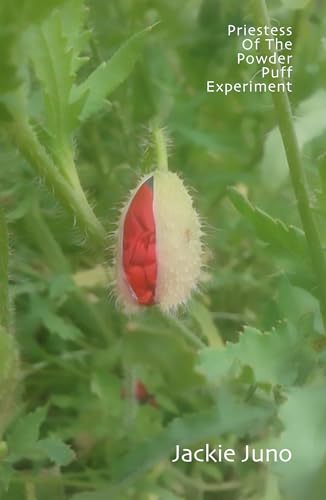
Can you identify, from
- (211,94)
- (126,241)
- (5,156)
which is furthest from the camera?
(211,94)

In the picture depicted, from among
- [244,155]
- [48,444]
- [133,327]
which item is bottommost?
[48,444]

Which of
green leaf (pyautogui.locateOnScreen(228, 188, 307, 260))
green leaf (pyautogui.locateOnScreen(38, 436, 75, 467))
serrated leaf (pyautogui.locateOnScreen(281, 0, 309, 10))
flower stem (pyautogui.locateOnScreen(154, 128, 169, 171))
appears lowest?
green leaf (pyautogui.locateOnScreen(38, 436, 75, 467))

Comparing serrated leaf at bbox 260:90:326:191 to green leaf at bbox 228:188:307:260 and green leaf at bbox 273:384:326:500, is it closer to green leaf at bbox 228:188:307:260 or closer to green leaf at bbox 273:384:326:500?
green leaf at bbox 228:188:307:260

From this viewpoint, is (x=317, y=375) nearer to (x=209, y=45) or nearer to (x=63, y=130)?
(x=63, y=130)

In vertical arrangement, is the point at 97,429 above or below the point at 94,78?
below

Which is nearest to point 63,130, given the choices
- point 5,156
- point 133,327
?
point 5,156

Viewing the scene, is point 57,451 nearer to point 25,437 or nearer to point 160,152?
point 25,437

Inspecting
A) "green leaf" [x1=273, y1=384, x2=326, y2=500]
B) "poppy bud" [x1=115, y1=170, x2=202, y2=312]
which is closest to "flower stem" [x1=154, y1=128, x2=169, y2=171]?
"poppy bud" [x1=115, y1=170, x2=202, y2=312]
